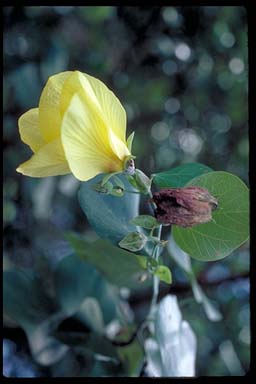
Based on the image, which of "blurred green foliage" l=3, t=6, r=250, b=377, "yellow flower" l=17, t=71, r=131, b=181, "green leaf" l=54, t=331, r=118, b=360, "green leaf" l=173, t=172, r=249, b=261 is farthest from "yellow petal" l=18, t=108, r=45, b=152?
"blurred green foliage" l=3, t=6, r=250, b=377

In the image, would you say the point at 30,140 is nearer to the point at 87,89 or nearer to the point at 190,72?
the point at 87,89

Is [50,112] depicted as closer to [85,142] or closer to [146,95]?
[85,142]

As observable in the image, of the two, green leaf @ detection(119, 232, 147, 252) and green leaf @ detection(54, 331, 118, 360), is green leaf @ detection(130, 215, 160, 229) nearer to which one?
green leaf @ detection(119, 232, 147, 252)

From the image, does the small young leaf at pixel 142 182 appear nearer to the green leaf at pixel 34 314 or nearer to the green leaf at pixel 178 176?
the green leaf at pixel 178 176

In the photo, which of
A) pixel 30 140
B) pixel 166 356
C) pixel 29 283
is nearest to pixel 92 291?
pixel 29 283

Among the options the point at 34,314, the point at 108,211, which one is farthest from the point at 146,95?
the point at 108,211
